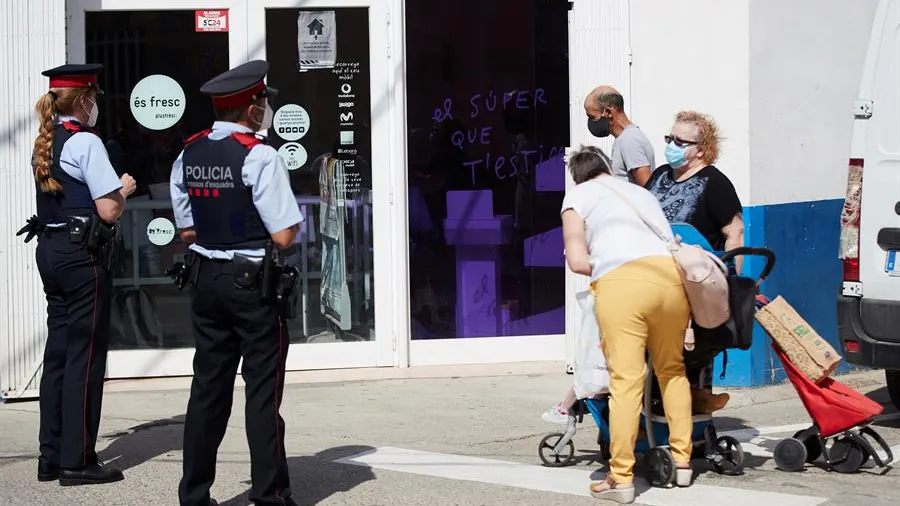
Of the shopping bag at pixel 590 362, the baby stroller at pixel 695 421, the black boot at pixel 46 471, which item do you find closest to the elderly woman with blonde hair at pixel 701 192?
the baby stroller at pixel 695 421

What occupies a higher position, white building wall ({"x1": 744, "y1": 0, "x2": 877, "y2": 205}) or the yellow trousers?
white building wall ({"x1": 744, "y1": 0, "x2": 877, "y2": 205})

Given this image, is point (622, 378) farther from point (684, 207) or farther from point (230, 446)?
point (230, 446)

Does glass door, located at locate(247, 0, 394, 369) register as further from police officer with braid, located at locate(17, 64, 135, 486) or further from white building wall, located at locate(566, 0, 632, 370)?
police officer with braid, located at locate(17, 64, 135, 486)

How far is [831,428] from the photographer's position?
6277 mm

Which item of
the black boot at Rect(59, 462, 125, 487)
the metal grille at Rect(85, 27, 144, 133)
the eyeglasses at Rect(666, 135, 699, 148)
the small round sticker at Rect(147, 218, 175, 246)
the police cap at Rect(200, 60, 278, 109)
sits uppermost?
the metal grille at Rect(85, 27, 144, 133)

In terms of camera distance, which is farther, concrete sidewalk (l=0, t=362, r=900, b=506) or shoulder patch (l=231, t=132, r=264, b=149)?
concrete sidewalk (l=0, t=362, r=900, b=506)

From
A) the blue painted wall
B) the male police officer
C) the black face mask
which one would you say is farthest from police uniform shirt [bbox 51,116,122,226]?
the blue painted wall

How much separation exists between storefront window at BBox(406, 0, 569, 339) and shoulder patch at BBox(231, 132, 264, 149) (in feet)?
13.4

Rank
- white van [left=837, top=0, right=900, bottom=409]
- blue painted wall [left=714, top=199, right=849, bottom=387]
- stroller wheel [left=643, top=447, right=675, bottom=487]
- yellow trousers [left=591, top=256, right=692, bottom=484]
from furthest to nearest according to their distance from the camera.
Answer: blue painted wall [left=714, top=199, right=849, bottom=387], white van [left=837, top=0, right=900, bottom=409], stroller wheel [left=643, top=447, right=675, bottom=487], yellow trousers [left=591, top=256, right=692, bottom=484]

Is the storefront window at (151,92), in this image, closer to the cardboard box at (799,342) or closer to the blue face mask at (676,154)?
the blue face mask at (676,154)

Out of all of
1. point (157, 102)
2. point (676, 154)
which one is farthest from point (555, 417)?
point (157, 102)

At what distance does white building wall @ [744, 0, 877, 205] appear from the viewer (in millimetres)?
8797

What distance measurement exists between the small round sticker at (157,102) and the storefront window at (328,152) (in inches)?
26.7

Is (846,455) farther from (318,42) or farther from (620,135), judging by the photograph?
(318,42)
